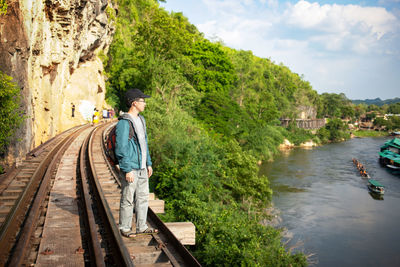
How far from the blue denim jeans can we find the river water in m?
13.5

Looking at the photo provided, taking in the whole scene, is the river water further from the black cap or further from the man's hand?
the black cap

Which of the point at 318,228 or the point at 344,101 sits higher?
the point at 344,101

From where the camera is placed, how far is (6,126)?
9.72 metres

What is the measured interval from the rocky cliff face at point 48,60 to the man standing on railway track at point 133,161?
740 cm

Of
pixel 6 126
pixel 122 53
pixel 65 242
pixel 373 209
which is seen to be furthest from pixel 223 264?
pixel 122 53

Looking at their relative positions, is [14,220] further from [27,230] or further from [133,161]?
[133,161]

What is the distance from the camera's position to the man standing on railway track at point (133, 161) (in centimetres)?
438

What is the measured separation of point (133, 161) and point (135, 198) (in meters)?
0.67

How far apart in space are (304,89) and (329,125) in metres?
A: 20.0

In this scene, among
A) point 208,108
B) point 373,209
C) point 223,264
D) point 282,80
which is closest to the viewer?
point 223,264

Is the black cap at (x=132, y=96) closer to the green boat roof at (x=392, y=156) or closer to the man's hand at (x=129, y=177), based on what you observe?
the man's hand at (x=129, y=177)

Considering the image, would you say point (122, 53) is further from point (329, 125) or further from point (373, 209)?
point (329, 125)

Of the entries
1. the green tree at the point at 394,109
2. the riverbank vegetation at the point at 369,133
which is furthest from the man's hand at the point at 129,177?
the green tree at the point at 394,109

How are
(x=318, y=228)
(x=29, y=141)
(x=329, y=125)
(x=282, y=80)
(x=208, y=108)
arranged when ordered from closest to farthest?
(x=29, y=141), (x=318, y=228), (x=208, y=108), (x=329, y=125), (x=282, y=80)
